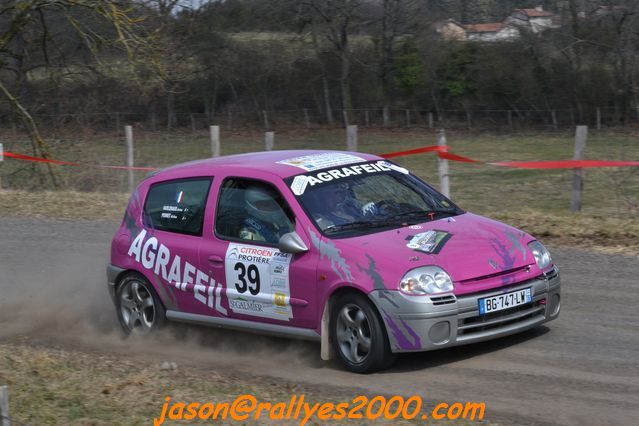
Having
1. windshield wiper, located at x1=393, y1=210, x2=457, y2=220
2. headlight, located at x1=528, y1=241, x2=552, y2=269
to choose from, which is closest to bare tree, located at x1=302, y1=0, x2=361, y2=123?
windshield wiper, located at x1=393, y1=210, x2=457, y2=220

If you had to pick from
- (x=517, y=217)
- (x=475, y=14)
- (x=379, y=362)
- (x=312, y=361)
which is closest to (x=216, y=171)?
(x=312, y=361)

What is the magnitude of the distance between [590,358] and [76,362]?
4.03 m

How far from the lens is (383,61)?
4575 cm

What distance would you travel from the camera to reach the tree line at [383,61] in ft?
124

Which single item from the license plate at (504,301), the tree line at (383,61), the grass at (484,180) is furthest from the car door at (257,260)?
the tree line at (383,61)

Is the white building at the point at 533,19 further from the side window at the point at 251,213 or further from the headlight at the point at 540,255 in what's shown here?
the side window at the point at 251,213

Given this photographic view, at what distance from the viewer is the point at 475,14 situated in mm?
44969

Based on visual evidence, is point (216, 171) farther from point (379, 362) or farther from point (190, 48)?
point (190, 48)

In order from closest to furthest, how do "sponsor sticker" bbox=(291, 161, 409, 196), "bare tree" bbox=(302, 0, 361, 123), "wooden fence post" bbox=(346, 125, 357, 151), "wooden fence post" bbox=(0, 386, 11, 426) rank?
"wooden fence post" bbox=(0, 386, 11, 426) → "sponsor sticker" bbox=(291, 161, 409, 196) → "wooden fence post" bbox=(346, 125, 357, 151) → "bare tree" bbox=(302, 0, 361, 123)

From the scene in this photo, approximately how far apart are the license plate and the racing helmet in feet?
5.60

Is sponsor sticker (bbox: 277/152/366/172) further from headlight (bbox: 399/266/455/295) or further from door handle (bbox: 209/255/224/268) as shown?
headlight (bbox: 399/266/455/295)

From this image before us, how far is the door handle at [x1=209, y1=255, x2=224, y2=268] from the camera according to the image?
306 inches

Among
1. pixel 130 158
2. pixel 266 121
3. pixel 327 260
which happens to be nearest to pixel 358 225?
pixel 327 260

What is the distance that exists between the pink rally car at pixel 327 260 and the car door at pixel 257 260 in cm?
1
